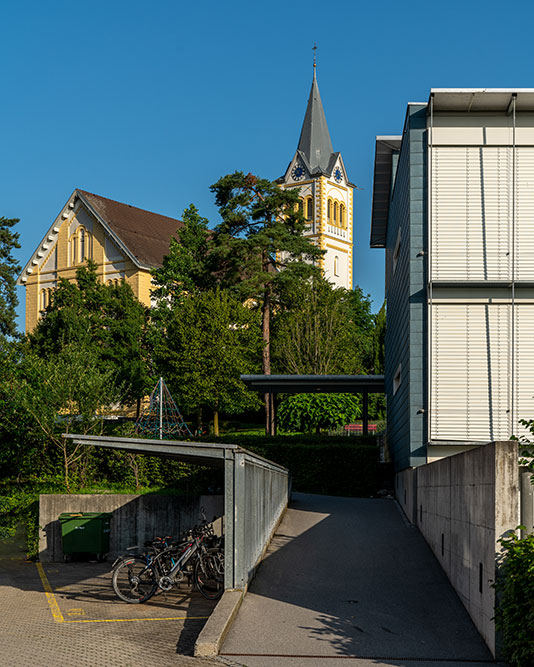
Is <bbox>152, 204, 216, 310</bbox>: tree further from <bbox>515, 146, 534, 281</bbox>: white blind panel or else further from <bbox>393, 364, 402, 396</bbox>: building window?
<bbox>515, 146, 534, 281</bbox>: white blind panel

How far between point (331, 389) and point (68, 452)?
11.7 m

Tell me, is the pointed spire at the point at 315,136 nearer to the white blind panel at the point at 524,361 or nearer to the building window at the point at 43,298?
the building window at the point at 43,298

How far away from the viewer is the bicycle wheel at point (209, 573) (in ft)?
38.0

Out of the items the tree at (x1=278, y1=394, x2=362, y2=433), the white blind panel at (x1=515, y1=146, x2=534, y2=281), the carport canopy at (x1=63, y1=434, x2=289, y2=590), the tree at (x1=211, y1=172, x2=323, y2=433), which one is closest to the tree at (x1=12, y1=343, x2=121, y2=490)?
the carport canopy at (x1=63, y1=434, x2=289, y2=590)

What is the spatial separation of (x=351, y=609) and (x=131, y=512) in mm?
9616

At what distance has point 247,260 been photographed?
1891 inches

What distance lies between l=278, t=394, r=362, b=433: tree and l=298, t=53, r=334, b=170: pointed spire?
193 ft

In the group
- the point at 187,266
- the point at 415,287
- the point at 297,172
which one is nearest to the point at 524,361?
the point at 415,287

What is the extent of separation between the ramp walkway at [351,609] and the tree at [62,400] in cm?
935

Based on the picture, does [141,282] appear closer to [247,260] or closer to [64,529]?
[247,260]

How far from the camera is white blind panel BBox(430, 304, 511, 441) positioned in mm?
16344

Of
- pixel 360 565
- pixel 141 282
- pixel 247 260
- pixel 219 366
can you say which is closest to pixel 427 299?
pixel 360 565

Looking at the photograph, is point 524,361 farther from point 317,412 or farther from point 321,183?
point 321,183

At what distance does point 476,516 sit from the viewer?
8680 mm
